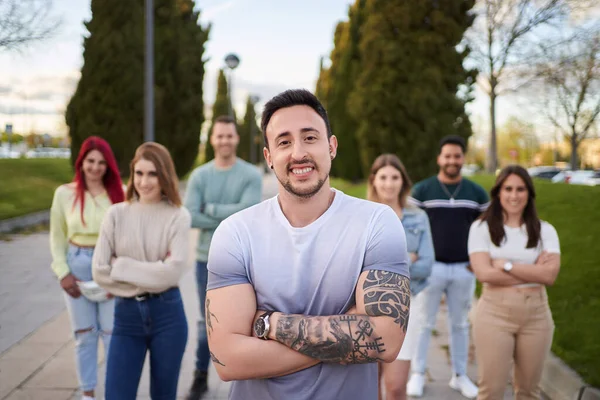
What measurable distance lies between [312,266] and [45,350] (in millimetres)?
4983

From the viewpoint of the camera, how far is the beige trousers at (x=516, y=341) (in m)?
3.64

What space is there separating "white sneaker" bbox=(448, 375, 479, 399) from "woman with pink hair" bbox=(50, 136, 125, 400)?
3057 mm

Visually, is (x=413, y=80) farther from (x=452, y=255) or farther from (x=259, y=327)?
(x=259, y=327)

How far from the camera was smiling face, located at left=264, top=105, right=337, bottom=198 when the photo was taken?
1915 mm

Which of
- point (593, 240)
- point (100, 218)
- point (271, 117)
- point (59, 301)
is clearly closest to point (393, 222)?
point (271, 117)

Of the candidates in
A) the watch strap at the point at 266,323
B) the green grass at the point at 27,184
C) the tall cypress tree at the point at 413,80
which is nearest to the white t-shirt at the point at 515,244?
the watch strap at the point at 266,323

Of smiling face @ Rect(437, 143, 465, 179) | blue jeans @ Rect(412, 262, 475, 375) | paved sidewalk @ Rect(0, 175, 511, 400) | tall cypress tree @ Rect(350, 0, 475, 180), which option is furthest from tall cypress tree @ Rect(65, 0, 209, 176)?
blue jeans @ Rect(412, 262, 475, 375)

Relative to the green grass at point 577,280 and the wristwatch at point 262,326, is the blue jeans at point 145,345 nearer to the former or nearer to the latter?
the wristwatch at point 262,326

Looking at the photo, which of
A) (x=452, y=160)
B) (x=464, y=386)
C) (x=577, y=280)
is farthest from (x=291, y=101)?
(x=577, y=280)

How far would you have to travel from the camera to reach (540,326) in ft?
11.9

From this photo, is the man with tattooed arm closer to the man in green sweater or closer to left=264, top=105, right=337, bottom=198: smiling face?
left=264, top=105, right=337, bottom=198: smiling face

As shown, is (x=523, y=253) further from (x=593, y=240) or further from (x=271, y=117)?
(x=593, y=240)

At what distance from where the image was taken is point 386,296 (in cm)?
189

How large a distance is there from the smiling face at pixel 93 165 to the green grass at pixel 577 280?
431 cm
